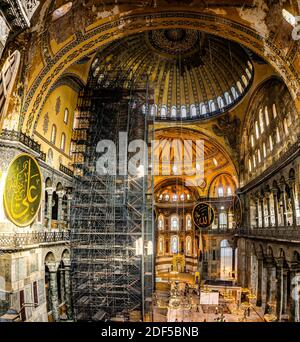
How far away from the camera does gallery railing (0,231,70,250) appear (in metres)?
9.93

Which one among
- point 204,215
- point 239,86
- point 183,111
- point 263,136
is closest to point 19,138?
point 204,215

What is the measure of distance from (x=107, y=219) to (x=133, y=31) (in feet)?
27.6

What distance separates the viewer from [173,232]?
35062mm

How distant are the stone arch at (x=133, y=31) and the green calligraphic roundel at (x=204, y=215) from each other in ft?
23.7

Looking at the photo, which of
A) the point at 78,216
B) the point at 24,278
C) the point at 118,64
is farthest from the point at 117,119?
the point at 24,278

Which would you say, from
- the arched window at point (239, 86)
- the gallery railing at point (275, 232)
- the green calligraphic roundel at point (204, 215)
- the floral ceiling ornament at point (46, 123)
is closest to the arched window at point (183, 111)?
the arched window at point (239, 86)

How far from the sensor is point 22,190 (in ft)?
32.9

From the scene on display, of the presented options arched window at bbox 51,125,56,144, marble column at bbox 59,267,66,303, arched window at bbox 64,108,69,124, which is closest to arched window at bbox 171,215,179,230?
marble column at bbox 59,267,66,303

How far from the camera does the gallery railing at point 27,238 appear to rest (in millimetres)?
9930

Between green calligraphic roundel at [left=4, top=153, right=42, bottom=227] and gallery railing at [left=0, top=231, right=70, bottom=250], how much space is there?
0.58 metres

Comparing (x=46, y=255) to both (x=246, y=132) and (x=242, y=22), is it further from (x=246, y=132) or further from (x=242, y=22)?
(x=246, y=132)

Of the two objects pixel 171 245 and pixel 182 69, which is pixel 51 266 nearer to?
pixel 182 69

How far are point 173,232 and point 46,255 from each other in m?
22.5

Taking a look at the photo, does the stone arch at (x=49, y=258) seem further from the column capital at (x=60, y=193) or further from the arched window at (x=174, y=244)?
the arched window at (x=174, y=244)
